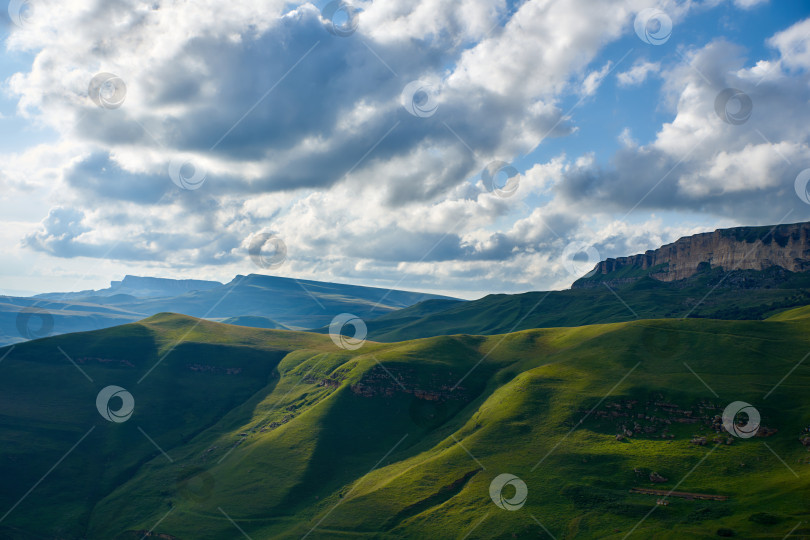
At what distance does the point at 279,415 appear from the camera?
7151 inches

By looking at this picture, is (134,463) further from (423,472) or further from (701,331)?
(701,331)

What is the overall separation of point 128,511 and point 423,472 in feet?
280

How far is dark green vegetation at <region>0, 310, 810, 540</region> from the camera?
97.4 metres

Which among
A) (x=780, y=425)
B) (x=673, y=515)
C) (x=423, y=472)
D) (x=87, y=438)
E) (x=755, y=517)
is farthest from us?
(x=87, y=438)

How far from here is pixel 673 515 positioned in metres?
88.6

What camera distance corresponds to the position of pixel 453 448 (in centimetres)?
13000

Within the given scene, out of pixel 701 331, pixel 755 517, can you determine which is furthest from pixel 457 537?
pixel 701 331

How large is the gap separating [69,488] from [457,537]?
4912 inches

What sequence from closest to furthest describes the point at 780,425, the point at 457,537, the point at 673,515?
the point at 673,515 < the point at 457,537 < the point at 780,425

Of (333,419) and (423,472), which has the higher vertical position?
(333,419)

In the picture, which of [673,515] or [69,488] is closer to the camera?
[673,515]

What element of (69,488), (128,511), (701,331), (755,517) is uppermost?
(701,331)

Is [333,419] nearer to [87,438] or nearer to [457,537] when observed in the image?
[457,537]

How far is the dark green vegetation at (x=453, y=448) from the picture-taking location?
9738cm
